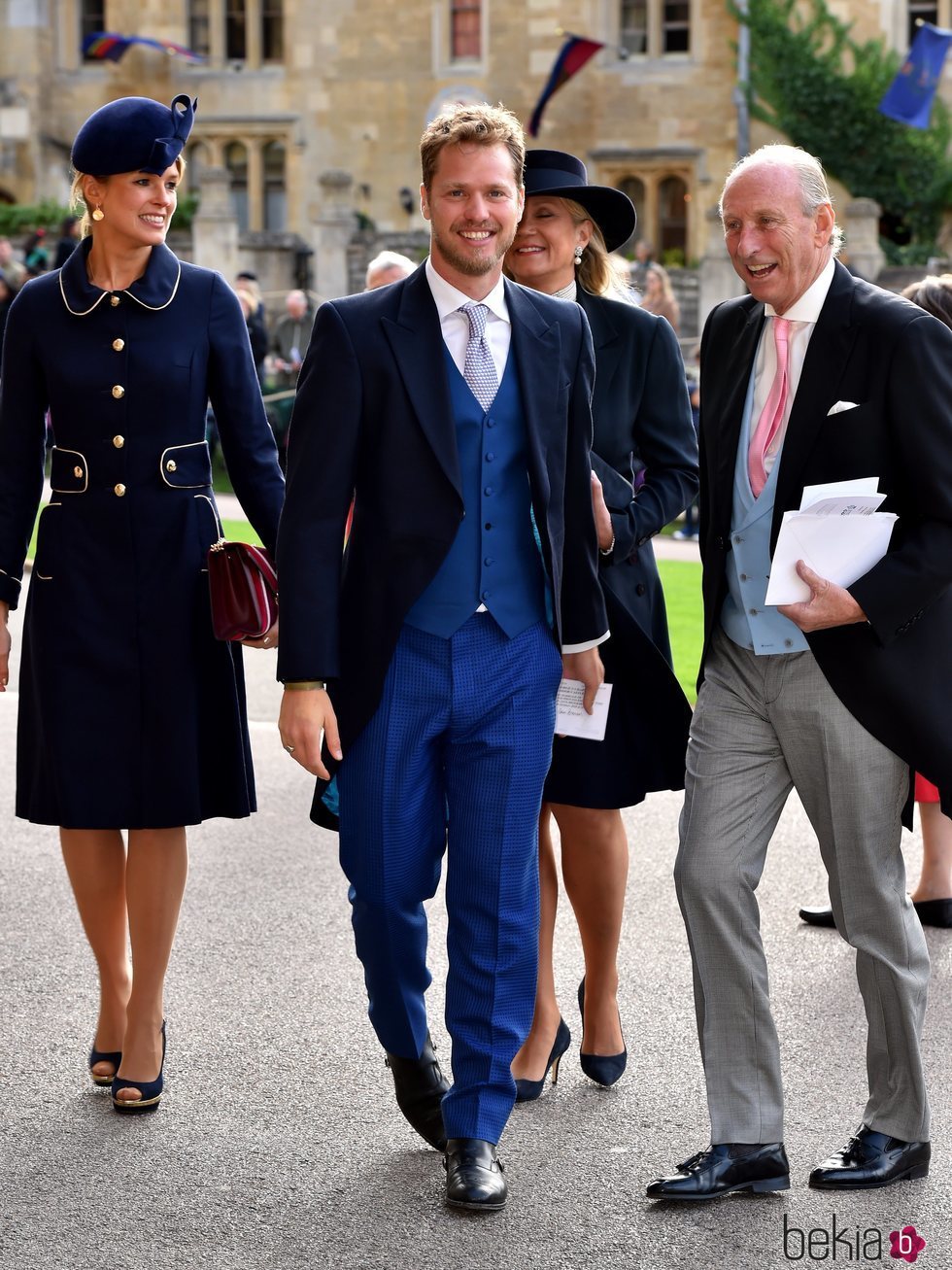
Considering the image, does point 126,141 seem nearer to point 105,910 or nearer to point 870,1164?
point 105,910

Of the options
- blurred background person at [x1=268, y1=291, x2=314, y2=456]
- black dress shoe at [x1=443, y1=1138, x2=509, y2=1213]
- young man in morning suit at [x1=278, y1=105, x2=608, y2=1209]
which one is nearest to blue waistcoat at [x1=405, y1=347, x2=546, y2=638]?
young man in morning suit at [x1=278, y1=105, x2=608, y2=1209]

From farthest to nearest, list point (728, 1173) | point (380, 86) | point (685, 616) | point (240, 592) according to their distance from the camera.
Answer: point (380, 86) < point (685, 616) < point (240, 592) < point (728, 1173)

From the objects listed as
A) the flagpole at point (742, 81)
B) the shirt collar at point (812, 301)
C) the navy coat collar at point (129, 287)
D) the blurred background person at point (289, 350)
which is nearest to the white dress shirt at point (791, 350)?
the shirt collar at point (812, 301)

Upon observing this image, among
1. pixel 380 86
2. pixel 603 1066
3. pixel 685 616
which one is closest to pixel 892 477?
pixel 603 1066

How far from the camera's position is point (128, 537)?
450 centimetres

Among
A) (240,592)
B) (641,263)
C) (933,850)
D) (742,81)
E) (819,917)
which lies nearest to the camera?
(240,592)

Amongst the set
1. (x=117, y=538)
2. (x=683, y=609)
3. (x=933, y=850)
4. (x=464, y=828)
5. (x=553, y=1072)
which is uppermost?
(x=117, y=538)

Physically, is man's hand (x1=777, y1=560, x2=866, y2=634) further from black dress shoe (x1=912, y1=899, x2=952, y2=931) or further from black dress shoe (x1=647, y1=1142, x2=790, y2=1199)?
black dress shoe (x1=912, y1=899, x2=952, y2=931)

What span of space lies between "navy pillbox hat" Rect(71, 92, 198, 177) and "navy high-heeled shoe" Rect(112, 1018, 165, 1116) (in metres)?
2.14

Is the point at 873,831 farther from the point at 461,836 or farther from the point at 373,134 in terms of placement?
the point at 373,134

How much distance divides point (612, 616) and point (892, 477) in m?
0.90

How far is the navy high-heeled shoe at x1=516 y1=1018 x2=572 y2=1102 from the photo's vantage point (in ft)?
15.1

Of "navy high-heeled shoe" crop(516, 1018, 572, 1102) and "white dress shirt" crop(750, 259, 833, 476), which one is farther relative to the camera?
"navy high-heeled shoe" crop(516, 1018, 572, 1102)

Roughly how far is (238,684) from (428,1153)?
4.02 feet
